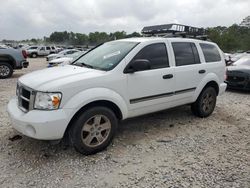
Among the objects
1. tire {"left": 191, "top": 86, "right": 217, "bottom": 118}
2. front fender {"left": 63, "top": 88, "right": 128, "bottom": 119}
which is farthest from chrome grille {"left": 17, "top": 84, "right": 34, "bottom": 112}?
tire {"left": 191, "top": 86, "right": 217, "bottom": 118}

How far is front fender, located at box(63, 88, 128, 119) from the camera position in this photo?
3.55m

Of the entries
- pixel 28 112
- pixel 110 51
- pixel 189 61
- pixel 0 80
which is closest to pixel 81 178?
pixel 28 112

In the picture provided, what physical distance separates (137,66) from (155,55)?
0.71m

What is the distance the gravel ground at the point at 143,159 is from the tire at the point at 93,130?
16 centimetres

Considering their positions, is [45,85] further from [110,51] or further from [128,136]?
[128,136]

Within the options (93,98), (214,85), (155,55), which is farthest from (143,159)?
(214,85)

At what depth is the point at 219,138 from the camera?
15.4 ft

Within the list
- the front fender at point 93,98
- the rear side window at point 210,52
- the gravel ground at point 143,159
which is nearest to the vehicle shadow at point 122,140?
the gravel ground at point 143,159

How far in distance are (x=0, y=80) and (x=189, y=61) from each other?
8.71 m

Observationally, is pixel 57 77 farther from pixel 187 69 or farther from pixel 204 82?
pixel 204 82

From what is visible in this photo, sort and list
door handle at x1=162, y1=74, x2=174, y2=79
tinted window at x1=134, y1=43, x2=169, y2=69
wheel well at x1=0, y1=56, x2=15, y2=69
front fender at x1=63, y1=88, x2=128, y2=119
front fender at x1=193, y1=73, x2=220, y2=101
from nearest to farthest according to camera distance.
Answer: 1. front fender at x1=63, y1=88, x2=128, y2=119
2. tinted window at x1=134, y1=43, x2=169, y2=69
3. door handle at x1=162, y1=74, x2=174, y2=79
4. front fender at x1=193, y1=73, x2=220, y2=101
5. wheel well at x1=0, y1=56, x2=15, y2=69

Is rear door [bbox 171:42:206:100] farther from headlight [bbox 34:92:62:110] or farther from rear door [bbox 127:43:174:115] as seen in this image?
headlight [bbox 34:92:62:110]

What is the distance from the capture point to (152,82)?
4422 mm

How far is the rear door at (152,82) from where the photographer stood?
4230 mm
